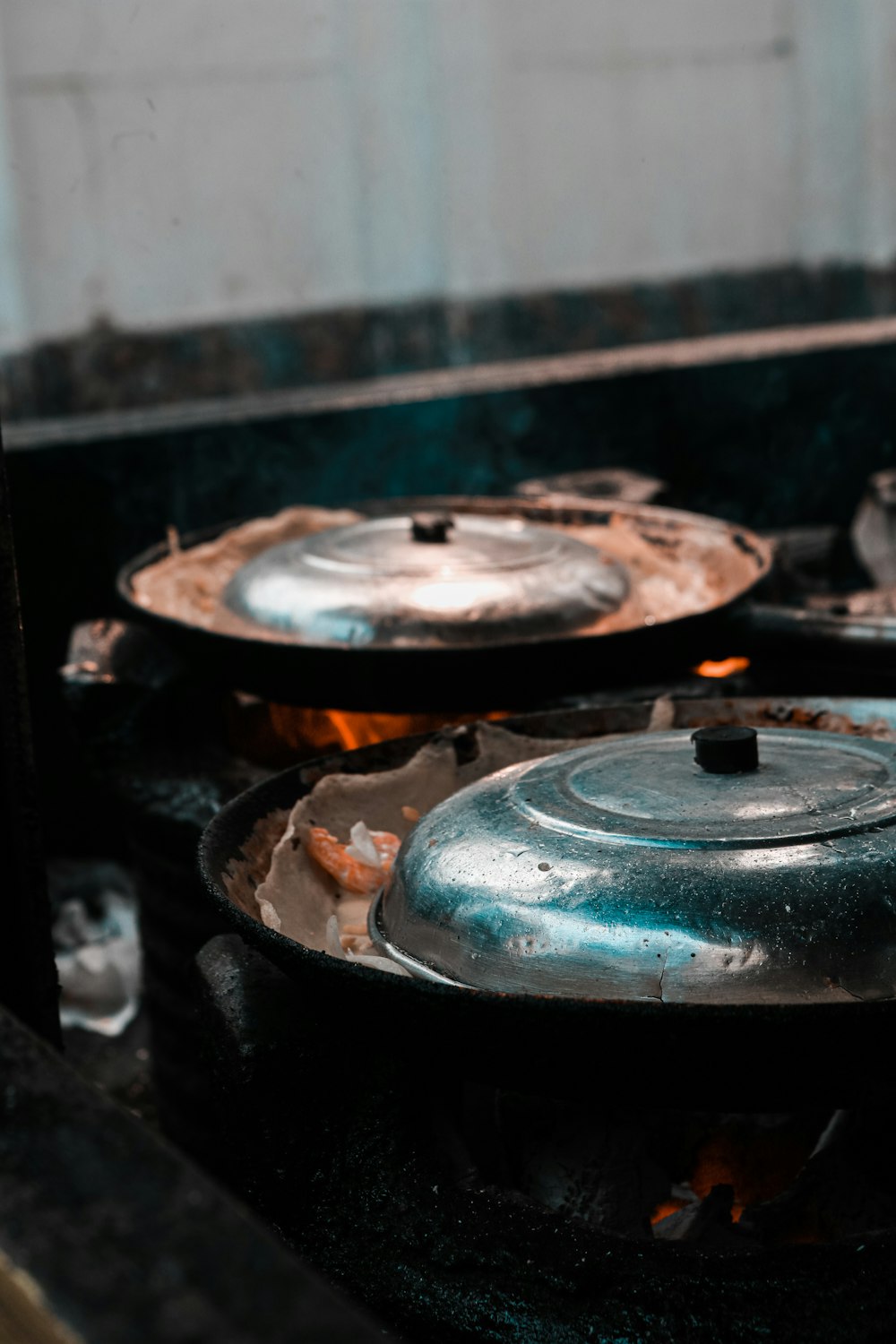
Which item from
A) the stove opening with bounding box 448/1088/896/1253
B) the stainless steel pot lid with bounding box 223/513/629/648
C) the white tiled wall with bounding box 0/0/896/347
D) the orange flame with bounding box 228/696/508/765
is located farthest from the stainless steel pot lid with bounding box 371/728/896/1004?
the white tiled wall with bounding box 0/0/896/347

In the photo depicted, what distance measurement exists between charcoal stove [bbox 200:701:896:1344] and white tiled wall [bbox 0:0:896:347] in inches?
261

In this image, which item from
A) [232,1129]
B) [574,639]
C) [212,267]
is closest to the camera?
[232,1129]

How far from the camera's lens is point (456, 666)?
253cm

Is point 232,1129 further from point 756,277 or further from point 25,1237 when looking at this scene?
point 756,277

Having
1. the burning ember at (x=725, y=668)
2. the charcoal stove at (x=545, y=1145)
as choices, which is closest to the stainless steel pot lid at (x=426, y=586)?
the burning ember at (x=725, y=668)

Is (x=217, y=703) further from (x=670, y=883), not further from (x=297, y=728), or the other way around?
(x=670, y=883)

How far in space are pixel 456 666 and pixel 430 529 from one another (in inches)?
22.3

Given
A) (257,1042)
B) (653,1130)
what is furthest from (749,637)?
(257,1042)

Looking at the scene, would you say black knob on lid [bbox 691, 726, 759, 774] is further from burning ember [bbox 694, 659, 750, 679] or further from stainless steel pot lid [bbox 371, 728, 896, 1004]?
burning ember [bbox 694, 659, 750, 679]

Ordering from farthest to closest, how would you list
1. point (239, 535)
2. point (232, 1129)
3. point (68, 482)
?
point (68, 482) < point (239, 535) < point (232, 1129)

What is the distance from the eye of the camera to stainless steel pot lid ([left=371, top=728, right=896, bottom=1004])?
135 centimetres

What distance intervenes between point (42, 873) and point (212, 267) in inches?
295

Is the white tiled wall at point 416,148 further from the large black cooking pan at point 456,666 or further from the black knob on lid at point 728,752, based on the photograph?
the black knob on lid at point 728,752

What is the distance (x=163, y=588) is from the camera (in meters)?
3.21
